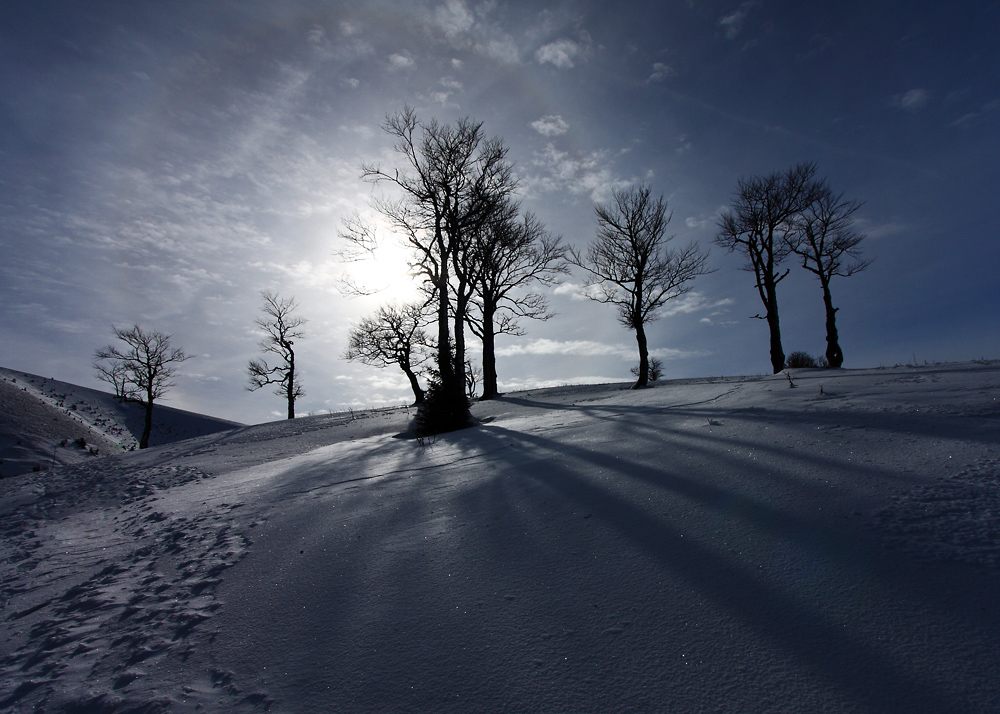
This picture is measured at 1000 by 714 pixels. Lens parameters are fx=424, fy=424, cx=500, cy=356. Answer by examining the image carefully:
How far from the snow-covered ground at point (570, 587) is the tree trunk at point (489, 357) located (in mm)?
15140

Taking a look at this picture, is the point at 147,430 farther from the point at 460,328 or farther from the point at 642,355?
the point at 642,355

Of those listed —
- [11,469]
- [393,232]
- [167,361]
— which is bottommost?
[11,469]

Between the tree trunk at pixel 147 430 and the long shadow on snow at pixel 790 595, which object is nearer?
the long shadow on snow at pixel 790 595

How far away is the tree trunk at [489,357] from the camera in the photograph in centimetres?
1917

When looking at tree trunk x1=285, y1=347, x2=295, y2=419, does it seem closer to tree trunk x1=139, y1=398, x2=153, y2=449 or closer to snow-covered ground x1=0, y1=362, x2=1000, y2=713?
tree trunk x1=139, y1=398, x2=153, y2=449

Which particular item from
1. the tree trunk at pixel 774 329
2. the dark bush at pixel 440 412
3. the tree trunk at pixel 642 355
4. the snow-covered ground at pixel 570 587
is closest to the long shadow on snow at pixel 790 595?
the snow-covered ground at pixel 570 587

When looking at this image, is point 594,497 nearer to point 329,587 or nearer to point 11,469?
point 329,587

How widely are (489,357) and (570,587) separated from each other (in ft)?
59.0

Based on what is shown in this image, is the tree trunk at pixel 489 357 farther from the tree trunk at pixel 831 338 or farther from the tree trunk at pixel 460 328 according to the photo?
the tree trunk at pixel 831 338

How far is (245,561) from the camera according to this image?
262 cm

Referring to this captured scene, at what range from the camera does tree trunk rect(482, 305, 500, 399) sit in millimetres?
19172

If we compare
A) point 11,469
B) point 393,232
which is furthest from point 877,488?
point 11,469

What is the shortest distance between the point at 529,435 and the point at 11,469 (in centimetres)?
1681

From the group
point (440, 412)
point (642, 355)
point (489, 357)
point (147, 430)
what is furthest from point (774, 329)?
point (147, 430)
